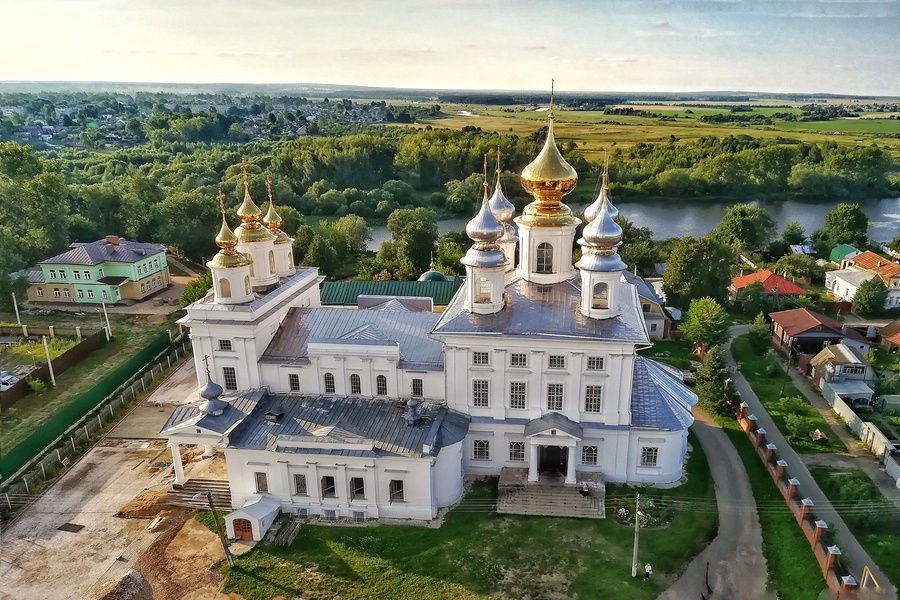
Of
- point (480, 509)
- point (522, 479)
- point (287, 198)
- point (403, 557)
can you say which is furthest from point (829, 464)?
point (287, 198)

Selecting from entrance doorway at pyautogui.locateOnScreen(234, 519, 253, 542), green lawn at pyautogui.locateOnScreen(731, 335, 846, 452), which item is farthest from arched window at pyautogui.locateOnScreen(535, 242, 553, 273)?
entrance doorway at pyautogui.locateOnScreen(234, 519, 253, 542)

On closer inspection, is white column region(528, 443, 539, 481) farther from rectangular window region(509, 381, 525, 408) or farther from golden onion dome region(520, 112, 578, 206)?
golden onion dome region(520, 112, 578, 206)

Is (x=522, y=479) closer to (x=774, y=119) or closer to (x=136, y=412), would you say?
(x=136, y=412)

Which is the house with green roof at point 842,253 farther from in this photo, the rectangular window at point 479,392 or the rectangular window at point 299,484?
the rectangular window at point 299,484

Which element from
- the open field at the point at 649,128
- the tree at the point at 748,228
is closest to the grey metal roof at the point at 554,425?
the tree at the point at 748,228

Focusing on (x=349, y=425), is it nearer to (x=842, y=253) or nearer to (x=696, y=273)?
(x=696, y=273)

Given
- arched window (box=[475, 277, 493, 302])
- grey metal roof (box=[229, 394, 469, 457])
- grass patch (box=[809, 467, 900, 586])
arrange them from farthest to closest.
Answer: arched window (box=[475, 277, 493, 302]), grey metal roof (box=[229, 394, 469, 457]), grass patch (box=[809, 467, 900, 586])
